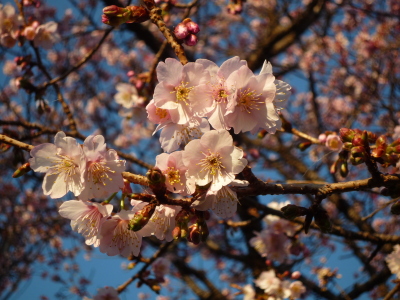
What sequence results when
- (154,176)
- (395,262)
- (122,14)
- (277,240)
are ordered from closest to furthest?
(154,176) < (122,14) < (395,262) < (277,240)

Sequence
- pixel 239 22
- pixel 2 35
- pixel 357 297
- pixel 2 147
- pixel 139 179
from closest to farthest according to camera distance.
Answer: pixel 139 179 → pixel 2 147 → pixel 2 35 → pixel 357 297 → pixel 239 22

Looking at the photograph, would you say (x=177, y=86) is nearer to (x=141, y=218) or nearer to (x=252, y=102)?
(x=252, y=102)

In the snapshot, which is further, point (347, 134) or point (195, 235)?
point (347, 134)

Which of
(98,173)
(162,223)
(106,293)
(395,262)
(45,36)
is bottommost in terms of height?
(106,293)

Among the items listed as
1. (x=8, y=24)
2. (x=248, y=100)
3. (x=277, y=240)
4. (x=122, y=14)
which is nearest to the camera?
(x=248, y=100)

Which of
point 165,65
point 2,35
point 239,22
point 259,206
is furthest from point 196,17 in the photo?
point 165,65

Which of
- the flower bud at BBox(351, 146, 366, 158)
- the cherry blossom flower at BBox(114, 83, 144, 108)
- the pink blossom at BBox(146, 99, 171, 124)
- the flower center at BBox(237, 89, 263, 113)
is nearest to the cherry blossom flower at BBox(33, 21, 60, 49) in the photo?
the cherry blossom flower at BBox(114, 83, 144, 108)

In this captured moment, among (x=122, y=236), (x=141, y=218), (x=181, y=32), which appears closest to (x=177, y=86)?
(x=181, y=32)

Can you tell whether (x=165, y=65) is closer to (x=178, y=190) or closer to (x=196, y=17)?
(x=178, y=190)

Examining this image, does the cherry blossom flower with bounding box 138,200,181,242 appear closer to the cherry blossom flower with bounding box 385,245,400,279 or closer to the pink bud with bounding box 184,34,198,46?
the pink bud with bounding box 184,34,198,46
